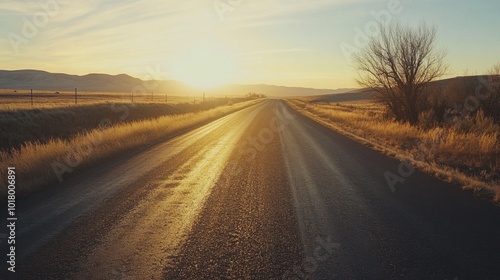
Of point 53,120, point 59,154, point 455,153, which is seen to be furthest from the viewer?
point 53,120

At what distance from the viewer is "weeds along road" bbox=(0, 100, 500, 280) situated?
4.28 meters

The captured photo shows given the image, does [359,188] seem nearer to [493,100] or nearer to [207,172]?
[207,172]

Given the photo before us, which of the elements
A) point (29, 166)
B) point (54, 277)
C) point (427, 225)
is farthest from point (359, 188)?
point (29, 166)

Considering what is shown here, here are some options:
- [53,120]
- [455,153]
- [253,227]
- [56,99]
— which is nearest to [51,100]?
[56,99]

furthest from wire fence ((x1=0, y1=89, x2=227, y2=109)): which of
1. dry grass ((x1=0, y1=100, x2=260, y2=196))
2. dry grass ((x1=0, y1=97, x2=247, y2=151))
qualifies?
dry grass ((x1=0, y1=100, x2=260, y2=196))

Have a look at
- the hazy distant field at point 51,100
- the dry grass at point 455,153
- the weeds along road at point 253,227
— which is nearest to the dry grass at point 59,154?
the weeds along road at point 253,227

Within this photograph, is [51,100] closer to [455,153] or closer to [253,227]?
[455,153]

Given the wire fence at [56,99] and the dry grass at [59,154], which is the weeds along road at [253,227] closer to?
the dry grass at [59,154]

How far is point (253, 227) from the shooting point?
5.61 metres

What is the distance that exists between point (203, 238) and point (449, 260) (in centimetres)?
312

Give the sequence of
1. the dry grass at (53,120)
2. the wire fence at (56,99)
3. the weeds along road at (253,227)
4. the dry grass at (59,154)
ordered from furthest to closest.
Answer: the wire fence at (56,99)
the dry grass at (53,120)
the dry grass at (59,154)
the weeds along road at (253,227)

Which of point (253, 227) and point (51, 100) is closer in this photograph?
point (253, 227)

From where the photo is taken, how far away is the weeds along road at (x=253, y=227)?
14.0ft

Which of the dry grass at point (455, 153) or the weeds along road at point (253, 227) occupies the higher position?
the dry grass at point (455, 153)
